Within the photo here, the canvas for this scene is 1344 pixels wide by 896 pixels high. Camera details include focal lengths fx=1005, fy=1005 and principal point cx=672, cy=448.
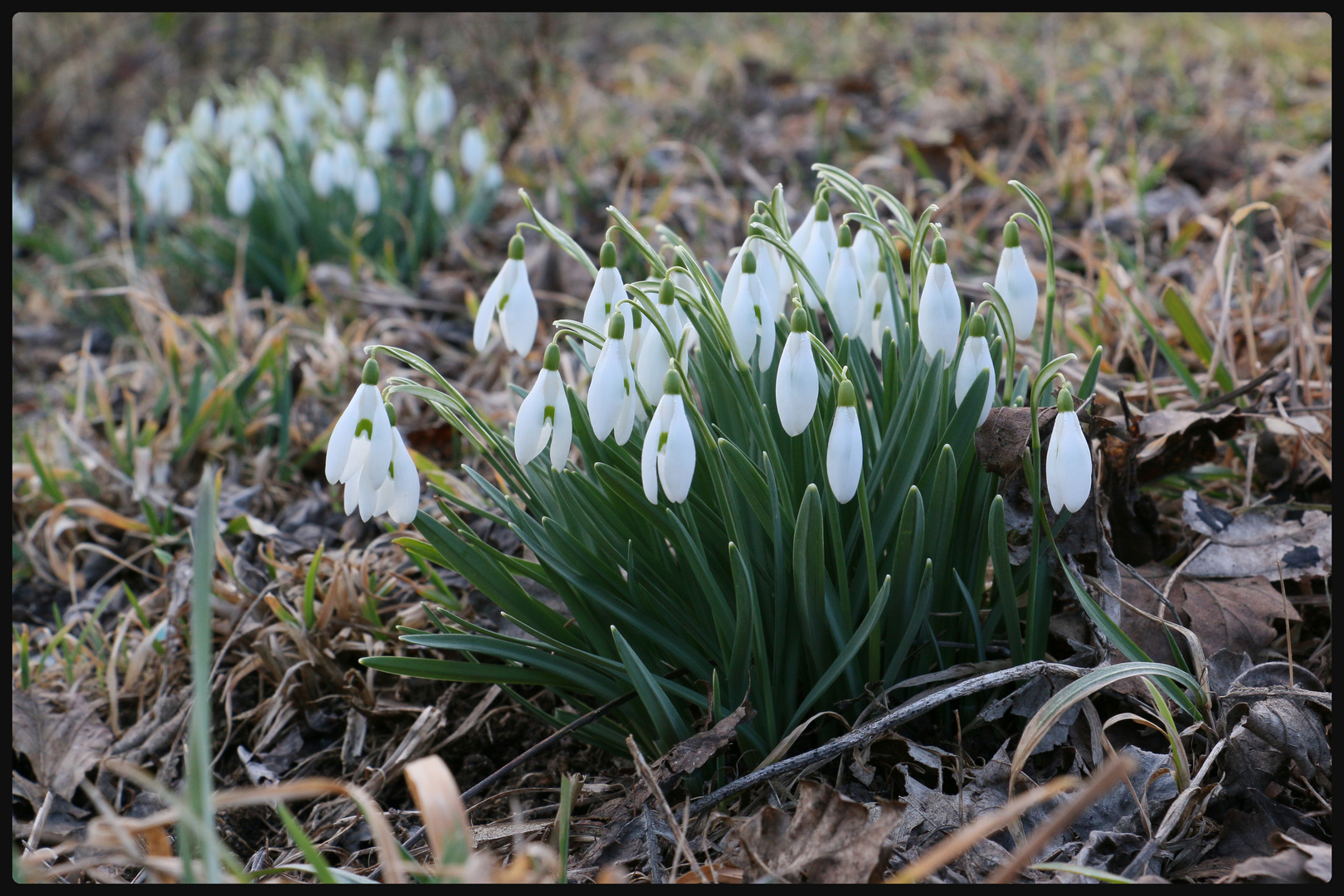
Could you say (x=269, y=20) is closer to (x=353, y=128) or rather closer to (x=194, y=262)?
(x=353, y=128)

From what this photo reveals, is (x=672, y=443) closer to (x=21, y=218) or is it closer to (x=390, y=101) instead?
(x=390, y=101)

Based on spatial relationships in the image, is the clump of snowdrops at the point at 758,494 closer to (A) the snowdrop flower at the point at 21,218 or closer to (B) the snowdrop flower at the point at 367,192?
(B) the snowdrop flower at the point at 367,192

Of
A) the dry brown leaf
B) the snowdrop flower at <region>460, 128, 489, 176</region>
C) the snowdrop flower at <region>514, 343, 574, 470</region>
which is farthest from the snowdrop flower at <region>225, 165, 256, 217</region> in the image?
the dry brown leaf

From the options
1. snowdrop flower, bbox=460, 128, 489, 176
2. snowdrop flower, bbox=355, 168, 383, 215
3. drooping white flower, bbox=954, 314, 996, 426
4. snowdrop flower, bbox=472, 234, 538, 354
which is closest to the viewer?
drooping white flower, bbox=954, 314, 996, 426

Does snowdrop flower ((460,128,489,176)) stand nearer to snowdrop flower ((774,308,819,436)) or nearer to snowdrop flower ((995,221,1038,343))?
snowdrop flower ((995,221,1038,343))

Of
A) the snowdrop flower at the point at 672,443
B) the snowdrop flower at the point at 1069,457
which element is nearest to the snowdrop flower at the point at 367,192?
the snowdrop flower at the point at 672,443

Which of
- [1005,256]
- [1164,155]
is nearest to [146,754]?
[1005,256]
